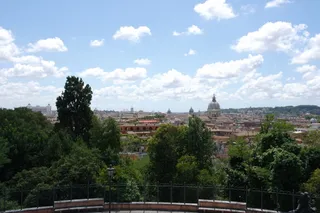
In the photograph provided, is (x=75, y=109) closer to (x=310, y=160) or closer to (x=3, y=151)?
(x=3, y=151)

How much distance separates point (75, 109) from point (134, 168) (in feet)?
32.7

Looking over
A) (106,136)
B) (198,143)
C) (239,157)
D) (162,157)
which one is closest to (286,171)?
(239,157)

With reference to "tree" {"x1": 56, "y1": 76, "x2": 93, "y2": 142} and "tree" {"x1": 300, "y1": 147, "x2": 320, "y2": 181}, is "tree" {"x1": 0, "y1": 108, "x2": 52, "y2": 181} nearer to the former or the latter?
"tree" {"x1": 56, "y1": 76, "x2": 93, "y2": 142}

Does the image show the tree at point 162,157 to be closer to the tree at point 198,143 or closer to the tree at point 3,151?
the tree at point 198,143

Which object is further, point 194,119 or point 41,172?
point 194,119

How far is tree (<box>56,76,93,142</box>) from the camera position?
3959 centimetres

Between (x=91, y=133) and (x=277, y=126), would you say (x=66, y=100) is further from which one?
(x=277, y=126)

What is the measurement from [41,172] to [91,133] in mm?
15887

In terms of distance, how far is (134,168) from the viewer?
34250 millimetres

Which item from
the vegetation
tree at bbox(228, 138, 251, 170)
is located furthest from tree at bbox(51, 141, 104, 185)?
tree at bbox(228, 138, 251, 170)

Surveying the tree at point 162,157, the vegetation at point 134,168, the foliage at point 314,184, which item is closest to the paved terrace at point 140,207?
the vegetation at point 134,168

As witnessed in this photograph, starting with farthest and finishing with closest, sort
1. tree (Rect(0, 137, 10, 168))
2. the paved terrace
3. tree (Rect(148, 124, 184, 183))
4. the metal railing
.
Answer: tree (Rect(148, 124, 184, 183)), tree (Rect(0, 137, 10, 168)), the metal railing, the paved terrace

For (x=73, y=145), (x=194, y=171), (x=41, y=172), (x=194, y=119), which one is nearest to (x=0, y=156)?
(x=41, y=172)

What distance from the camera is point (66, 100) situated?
131 ft
